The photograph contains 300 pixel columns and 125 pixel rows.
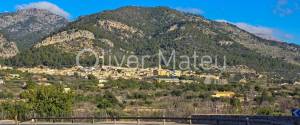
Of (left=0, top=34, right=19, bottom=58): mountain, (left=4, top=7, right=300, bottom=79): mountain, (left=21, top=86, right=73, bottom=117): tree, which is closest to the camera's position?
(left=21, top=86, right=73, bottom=117): tree

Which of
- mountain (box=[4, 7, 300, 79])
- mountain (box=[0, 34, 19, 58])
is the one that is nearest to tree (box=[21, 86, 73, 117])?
mountain (box=[4, 7, 300, 79])

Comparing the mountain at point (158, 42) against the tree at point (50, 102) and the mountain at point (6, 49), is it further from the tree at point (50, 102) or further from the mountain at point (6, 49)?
the tree at point (50, 102)

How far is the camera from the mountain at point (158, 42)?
5694 inches

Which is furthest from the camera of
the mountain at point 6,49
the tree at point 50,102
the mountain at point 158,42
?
the mountain at point 6,49

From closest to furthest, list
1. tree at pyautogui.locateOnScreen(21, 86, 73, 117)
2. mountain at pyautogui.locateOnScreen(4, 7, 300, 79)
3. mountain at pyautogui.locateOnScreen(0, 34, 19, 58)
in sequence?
Answer: tree at pyautogui.locateOnScreen(21, 86, 73, 117)
mountain at pyautogui.locateOnScreen(4, 7, 300, 79)
mountain at pyautogui.locateOnScreen(0, 34, 19, 58)

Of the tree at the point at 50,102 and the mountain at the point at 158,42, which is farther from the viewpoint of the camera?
the mountain at the point at 158,42

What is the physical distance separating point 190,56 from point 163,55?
796cm

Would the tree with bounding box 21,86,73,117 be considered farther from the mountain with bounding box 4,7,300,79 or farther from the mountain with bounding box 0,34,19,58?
the mountain with bounding box 0,34,19,58

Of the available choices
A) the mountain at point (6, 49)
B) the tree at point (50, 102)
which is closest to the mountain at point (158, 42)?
the mountain at point (6, 49)

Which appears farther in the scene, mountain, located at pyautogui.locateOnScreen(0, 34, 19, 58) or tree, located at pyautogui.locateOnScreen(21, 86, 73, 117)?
mountain, located at pyautogui.locateOnScreen(0, 34, 19, 58)

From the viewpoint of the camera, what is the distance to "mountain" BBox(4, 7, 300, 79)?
145 meters

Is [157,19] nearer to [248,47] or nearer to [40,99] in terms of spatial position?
[248,47]

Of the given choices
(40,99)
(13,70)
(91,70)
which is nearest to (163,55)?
(91,70)

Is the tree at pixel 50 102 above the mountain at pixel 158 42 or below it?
below
